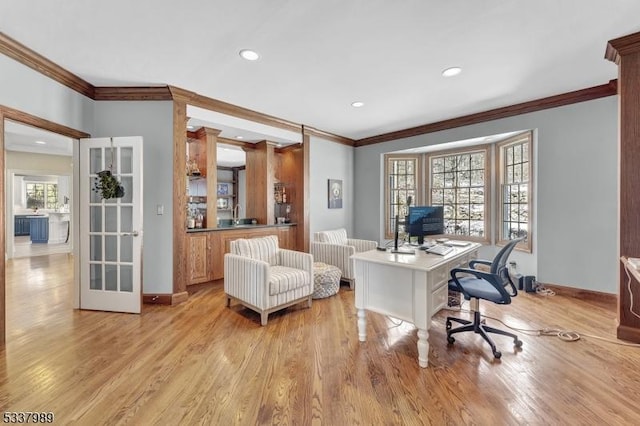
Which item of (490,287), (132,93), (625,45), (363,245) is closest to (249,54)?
(132,93)

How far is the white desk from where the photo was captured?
2113mm

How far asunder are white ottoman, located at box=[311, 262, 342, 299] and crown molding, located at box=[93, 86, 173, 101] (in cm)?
288

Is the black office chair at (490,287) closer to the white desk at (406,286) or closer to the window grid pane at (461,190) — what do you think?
the white desk at (406,286)

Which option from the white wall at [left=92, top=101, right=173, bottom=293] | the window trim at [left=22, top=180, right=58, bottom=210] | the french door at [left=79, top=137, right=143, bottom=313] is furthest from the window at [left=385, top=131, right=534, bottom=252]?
the window trim at [left=22, top=180, right=58, bottom=210]

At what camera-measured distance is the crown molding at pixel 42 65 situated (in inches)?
93.3

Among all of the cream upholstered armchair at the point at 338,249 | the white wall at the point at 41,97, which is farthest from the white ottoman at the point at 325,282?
the white wall at the point at 41,97

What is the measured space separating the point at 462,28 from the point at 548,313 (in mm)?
3075

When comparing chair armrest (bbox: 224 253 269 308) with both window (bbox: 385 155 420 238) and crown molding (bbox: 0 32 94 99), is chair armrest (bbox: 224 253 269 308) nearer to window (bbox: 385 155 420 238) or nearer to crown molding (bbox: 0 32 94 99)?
crown molding (bbox: 0 32 94 99)

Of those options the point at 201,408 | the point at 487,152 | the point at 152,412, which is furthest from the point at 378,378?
the point at 487,152

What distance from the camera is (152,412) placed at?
1.66 meters

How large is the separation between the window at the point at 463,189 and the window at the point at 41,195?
1147 centimetres

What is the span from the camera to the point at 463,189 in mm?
5078

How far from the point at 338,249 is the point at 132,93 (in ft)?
10.9

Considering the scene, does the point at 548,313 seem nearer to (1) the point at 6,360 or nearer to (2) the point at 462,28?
(2) the point at 462,28
